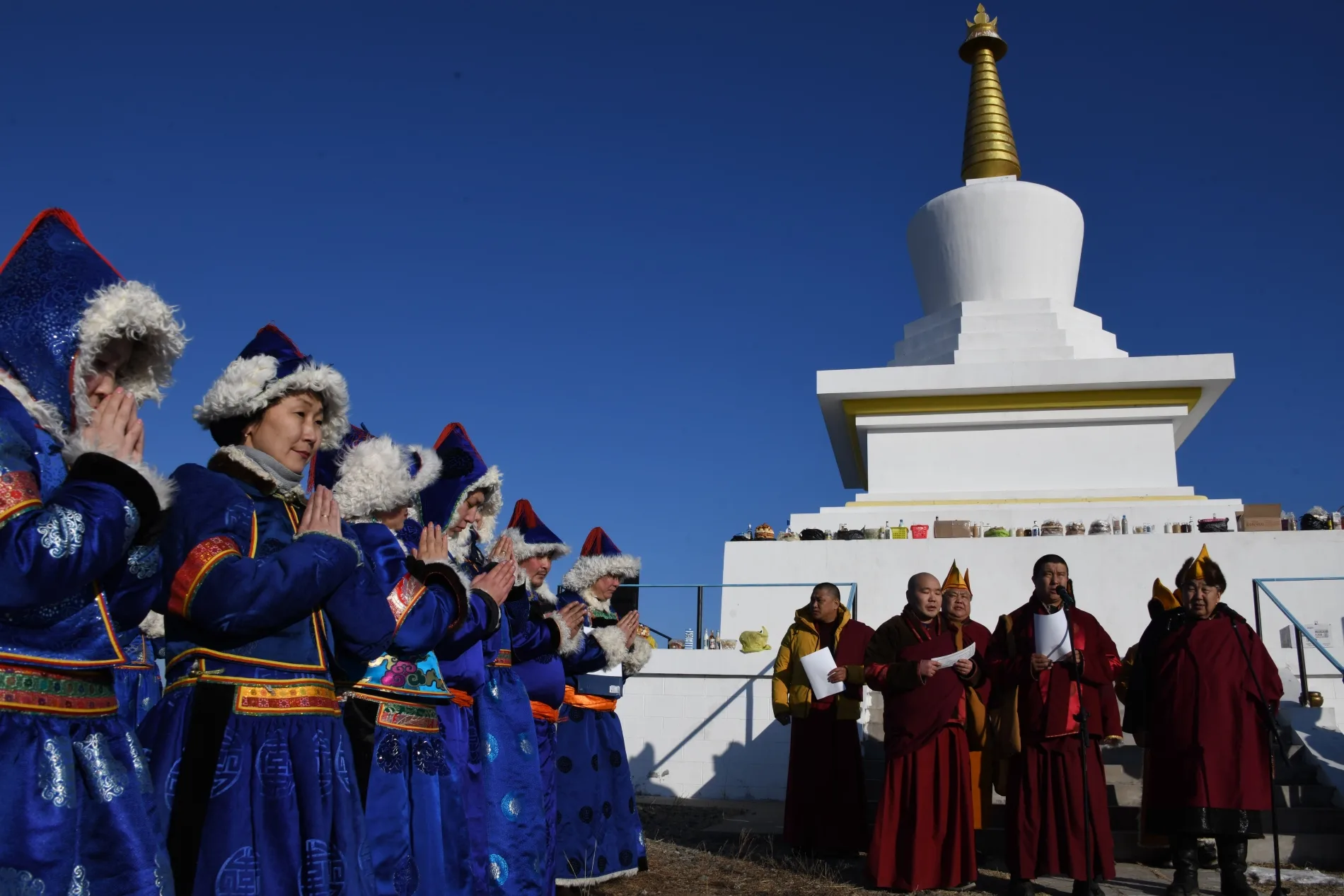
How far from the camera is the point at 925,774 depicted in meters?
6.39

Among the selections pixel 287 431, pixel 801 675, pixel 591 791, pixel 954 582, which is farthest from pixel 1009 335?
pixel 287 431

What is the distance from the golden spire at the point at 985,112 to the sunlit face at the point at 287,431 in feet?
53.1

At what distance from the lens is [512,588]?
522 cm

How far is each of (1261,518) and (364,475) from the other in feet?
34.9

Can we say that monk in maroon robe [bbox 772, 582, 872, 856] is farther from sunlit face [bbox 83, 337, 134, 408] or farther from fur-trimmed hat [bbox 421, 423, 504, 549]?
sunlit face [bbox 83, 337, 134, 408]

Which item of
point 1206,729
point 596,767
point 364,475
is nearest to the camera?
point 364,475

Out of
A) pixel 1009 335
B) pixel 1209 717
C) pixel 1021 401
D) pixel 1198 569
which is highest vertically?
pixel 1009 335

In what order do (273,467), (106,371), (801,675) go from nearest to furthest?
(106,371) → (273,467) → (801,675)

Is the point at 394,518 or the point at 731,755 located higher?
the point at 394,518

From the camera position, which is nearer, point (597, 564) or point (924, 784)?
point (924, 784)

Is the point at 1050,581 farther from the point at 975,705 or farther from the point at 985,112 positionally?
the point at 985,112

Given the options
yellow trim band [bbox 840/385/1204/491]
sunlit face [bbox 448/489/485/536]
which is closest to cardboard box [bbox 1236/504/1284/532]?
yellow trim band [bbox 840/385/1204/491]

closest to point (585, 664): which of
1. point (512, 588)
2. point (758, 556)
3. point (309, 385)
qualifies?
point (512, 588)

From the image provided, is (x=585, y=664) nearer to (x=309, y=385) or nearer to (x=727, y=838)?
(x=727, y=838)
